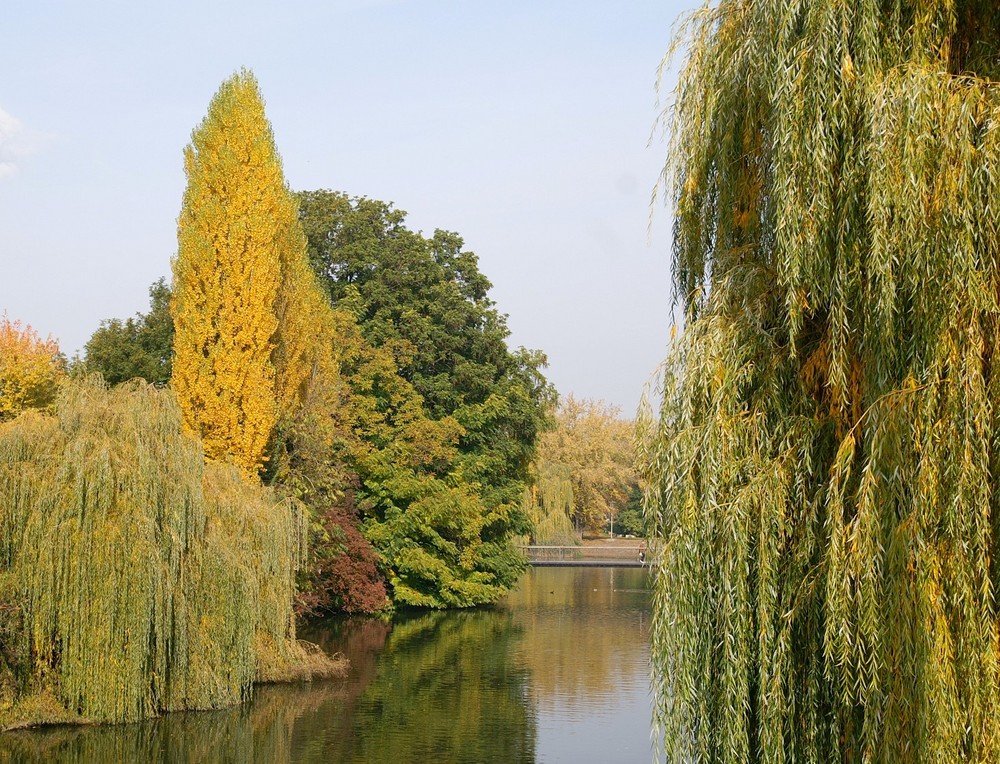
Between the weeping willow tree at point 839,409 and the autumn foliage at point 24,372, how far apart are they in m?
A: 23.1

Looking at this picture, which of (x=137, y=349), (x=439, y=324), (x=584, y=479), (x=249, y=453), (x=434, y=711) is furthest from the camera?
(x=584, y=479)

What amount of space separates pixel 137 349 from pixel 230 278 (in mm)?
8492

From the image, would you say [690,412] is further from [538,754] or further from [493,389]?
[493,389]

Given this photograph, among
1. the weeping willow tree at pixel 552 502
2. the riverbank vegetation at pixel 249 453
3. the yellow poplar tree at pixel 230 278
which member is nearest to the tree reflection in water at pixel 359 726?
the riverbank vegetation at pixel 249 453

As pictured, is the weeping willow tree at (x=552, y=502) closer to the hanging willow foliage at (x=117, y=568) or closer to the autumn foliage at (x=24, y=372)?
the autumn foliage at (x=24, y=372)

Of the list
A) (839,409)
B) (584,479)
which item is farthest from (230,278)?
(584,479)

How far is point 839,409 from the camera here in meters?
7.21

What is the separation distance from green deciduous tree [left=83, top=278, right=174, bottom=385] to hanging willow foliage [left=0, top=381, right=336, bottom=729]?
44.1ft

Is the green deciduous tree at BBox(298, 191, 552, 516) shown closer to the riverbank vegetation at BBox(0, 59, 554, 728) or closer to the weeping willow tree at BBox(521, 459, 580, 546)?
the riverbank vegetation at BBox(0, 59, 554, 728)

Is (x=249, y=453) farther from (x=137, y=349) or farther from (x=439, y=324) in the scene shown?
(x=439, y=324)

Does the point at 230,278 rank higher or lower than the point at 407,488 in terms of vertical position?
higher

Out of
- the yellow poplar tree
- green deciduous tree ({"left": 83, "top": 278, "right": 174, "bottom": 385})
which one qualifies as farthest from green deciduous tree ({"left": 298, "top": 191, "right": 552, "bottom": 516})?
the yellow poplar tree

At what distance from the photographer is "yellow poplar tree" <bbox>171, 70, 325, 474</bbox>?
25.0 m

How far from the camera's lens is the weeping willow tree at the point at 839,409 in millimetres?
6273
